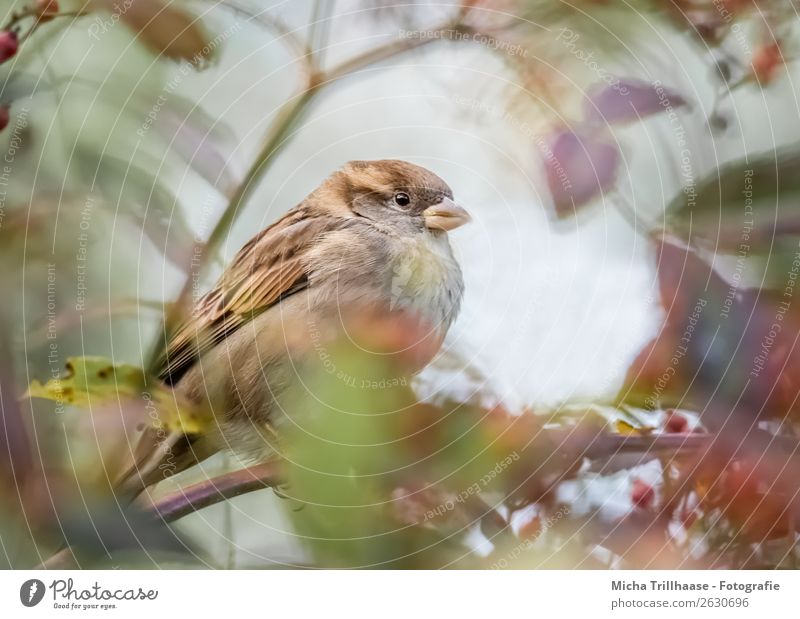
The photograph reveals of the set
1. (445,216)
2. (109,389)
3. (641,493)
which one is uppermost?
(445,216)

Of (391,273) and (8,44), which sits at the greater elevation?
(8,44)

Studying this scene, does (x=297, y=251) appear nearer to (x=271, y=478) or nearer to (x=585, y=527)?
(x=271, y=478)

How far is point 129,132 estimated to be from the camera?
84cm

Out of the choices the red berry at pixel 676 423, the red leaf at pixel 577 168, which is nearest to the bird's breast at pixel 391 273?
the red leaf at pixel 577 168

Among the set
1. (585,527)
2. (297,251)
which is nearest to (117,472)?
(297,251)

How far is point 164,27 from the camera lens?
0.85 meters

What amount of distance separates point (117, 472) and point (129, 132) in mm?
312

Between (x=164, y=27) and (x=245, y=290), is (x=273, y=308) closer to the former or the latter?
(x=245, y=290)

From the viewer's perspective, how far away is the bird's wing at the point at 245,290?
2.70 ft

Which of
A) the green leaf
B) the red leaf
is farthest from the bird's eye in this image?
the green leaf

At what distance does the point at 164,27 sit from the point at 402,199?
273 millimetres

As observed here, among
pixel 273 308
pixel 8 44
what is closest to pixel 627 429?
pixel 273 308

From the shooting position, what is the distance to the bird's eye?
0.86 m
